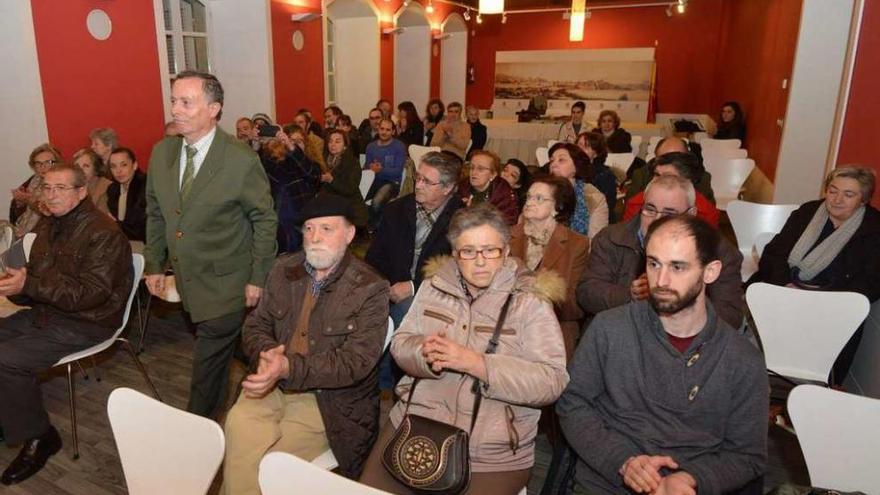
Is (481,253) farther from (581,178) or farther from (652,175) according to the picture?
(652,175)

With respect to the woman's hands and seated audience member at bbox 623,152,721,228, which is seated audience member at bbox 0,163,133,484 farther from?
seated audience member at bbox 623,152,721,228

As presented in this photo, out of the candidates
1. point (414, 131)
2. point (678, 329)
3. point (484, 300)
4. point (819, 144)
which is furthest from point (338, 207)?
point (414, 131)

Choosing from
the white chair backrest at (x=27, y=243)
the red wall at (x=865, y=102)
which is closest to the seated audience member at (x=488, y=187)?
the red wall at (x=865, y=102)

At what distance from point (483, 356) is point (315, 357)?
2.21ft

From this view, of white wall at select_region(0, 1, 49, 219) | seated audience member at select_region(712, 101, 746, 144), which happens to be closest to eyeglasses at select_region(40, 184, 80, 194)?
white wall at select_region(0, 1, 49, 219)

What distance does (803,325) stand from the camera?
2.82 metres

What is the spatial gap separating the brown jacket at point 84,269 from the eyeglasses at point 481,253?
1.94 metres

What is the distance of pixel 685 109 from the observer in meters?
14.4

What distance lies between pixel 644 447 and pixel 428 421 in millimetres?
709

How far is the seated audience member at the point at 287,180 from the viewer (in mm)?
5164

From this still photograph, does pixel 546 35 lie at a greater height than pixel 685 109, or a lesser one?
greater

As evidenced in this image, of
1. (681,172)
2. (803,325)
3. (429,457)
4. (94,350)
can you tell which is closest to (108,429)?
(94,350)

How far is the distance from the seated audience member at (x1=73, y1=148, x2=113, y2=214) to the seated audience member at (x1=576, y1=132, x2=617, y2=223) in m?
3.96

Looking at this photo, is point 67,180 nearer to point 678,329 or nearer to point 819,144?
point 678,329
